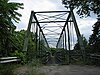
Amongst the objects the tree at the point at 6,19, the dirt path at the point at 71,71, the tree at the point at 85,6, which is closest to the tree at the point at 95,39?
the tree at the point at 85,6

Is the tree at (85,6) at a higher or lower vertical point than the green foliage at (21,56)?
higher

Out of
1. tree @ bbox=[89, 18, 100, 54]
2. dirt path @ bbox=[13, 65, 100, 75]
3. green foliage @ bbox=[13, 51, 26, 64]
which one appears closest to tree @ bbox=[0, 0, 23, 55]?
dirt path @ bbox=[13, 65, 100, 75]

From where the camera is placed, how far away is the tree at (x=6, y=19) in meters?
11.3

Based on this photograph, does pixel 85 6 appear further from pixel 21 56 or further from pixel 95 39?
pixel 95 39

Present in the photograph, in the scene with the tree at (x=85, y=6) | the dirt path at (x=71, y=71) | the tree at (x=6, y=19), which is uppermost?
the tree at (x=85, y=6)

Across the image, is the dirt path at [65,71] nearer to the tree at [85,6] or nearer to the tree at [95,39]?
the tree at [85,6]

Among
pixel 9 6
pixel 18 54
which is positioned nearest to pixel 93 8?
pixel 18 54

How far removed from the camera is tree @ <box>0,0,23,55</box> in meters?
11.3

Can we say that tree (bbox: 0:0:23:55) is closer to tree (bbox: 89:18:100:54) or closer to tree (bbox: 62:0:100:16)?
tree (bbox: 62:0:100:16)

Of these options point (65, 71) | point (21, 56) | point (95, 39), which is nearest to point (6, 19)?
point (65, 71)

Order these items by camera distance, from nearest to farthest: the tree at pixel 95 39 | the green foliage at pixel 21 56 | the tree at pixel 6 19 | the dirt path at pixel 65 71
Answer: the tree at pixel 6 19, the dirt path at pixel 65 71, the green foliage at pixel 21 56, the tree at pixel 95 39

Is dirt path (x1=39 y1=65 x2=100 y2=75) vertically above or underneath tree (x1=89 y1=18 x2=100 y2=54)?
underneath

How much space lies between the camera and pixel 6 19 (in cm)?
1163

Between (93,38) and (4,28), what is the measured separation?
75.7ft
